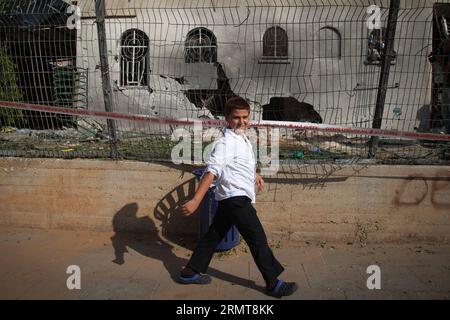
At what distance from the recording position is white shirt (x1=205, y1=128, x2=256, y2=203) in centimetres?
342

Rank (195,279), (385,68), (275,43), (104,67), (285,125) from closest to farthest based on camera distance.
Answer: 1. (195,279)
2. (385,68)
3. (285,125)
4. (104,67)
5. (275,43)

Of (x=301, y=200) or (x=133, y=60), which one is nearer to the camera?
(x=301, y=200)

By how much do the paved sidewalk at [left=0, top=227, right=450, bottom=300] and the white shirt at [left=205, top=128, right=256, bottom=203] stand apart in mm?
921

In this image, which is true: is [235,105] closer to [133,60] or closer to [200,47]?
[200,47]

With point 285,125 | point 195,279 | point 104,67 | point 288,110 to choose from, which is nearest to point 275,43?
point 288,110

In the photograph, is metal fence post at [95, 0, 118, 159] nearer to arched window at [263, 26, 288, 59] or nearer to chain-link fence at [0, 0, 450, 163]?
chain-link fence at [0, 0, 450, 163]

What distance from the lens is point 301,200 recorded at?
479 cm

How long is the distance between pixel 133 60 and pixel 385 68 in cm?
425

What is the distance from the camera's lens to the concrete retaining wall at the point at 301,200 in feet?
15.5

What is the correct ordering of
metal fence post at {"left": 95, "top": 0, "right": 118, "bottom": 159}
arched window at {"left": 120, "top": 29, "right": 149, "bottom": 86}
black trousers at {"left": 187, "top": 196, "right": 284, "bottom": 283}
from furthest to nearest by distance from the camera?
1. arched window at {"left": 120, "top": 29, "right": 149, "bottom": 86}
2. metal fence post at {"left": 95, "top": 0, "right": 118, "bottom": 159}
3. black trousers at {"left": 187, "top": 196, "right": 284, "bottom": 283}

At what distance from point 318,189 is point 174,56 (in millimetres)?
3336

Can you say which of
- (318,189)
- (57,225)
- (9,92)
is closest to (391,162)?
(318,189)

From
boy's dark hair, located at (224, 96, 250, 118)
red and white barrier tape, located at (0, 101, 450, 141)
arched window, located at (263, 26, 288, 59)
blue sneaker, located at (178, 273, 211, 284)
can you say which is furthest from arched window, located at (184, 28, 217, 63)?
blue sneaker, located at (178, 273, 211, 284)

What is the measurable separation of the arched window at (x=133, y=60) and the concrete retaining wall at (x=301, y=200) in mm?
2040
